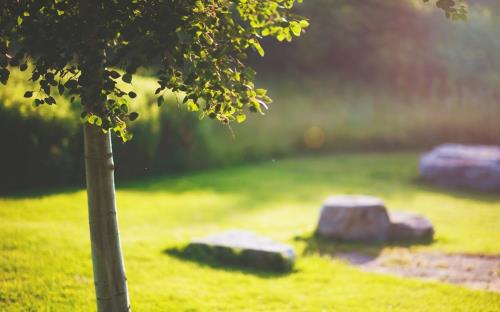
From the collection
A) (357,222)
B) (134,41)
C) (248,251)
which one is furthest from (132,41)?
(357,222)

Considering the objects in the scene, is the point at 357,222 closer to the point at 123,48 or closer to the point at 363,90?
the point at 123,48

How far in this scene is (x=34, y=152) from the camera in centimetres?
991

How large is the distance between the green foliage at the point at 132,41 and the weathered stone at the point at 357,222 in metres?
5.11

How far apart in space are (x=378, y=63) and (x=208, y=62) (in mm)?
20012

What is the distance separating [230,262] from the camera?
6695mm

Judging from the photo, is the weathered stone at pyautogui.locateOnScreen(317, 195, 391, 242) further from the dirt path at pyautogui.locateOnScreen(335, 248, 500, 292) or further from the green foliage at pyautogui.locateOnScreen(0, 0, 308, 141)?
the green foliage at pyautogui.locateOnScreen(0, 0, 308, 141)

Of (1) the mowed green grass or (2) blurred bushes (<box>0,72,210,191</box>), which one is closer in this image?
(1) the mowed green grass

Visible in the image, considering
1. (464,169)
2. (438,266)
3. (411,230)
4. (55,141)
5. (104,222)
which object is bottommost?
(438,266)

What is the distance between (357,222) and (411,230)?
0.93 meters

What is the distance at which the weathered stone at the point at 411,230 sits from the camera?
8281mm

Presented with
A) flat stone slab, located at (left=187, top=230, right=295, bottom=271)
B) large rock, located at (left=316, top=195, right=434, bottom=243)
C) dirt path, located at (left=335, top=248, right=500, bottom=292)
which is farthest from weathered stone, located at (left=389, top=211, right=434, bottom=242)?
flat stone slab, located at (left=187, top=230, right=295, bottom=271)

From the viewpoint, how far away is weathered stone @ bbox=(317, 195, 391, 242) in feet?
26.9

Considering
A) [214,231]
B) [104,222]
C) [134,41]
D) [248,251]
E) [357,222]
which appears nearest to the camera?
[134,41]

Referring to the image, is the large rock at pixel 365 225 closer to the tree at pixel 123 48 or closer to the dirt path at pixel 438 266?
the dirt path at pixel 438 266
